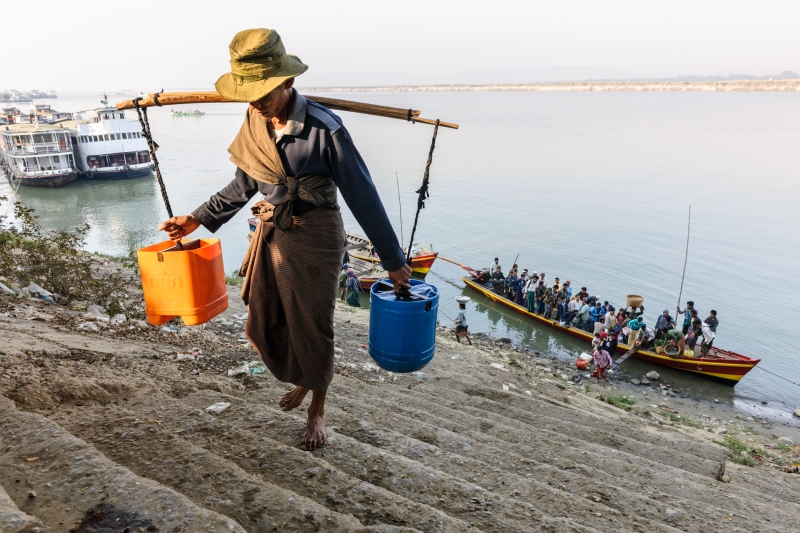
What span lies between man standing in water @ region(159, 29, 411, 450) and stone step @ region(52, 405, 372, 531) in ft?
1.88

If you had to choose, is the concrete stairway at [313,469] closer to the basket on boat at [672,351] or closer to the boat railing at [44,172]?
the basket on boat at [672,351]

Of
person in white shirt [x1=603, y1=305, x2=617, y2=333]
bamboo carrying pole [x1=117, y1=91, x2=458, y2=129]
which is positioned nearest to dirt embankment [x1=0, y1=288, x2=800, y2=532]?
bamboo carrying pole [x1=117, y1=91, x2=458, y2=129]

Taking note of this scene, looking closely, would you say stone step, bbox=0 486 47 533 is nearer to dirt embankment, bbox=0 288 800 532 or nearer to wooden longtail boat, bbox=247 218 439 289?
dirt embankment, bbox=0 288 800 532

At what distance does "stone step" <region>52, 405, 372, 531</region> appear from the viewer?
2068 mm

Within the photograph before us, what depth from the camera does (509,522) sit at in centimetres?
238

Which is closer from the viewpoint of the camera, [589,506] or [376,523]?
[376,523]

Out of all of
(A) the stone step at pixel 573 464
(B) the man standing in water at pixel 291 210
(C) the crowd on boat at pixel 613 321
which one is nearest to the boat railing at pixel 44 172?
(C) the crowd on boat at pixel 613 321

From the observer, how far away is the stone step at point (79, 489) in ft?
6.10

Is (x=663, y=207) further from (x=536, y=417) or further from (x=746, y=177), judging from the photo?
(x=536, y=417)

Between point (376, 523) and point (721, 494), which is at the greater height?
point (376, 523)

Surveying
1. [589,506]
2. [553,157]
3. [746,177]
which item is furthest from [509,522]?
[553,157]

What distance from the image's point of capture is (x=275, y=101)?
2322mm

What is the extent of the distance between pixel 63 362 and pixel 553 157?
4572cm

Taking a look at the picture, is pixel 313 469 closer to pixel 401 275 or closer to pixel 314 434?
pixel 314 434
